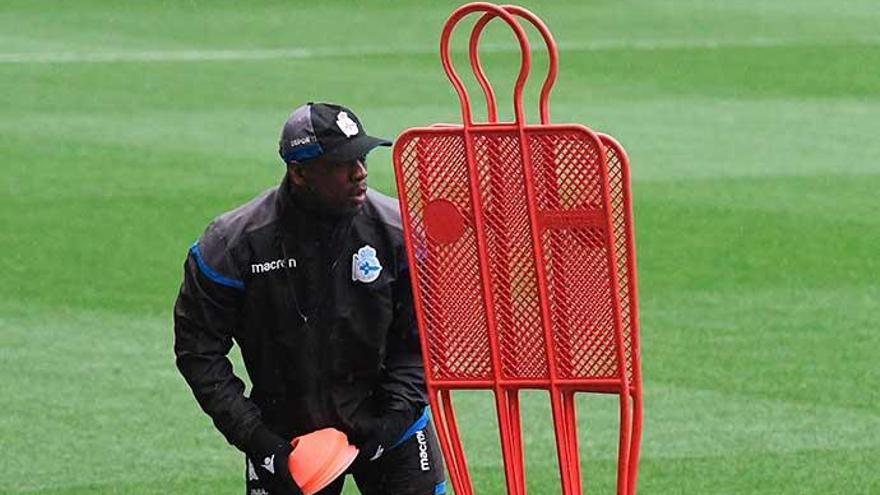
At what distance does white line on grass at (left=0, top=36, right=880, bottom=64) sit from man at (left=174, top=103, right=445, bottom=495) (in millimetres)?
17213

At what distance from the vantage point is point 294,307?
6.82 m

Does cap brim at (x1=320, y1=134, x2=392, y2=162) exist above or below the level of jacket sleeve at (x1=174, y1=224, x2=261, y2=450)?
above

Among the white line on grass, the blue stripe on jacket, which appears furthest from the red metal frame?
the white line on grass

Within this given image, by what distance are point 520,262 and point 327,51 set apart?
19.1 metres

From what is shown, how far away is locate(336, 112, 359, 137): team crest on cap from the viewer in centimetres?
659

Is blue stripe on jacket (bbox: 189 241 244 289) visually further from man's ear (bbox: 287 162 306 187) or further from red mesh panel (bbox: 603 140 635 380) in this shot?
red mesh panel (bbox: 603 140 635 380)

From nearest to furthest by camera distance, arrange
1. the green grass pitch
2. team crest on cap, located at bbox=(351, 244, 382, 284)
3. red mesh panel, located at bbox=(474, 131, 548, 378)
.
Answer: red mesh panel, located at bbox=(474, 131, 548, 378) < team crest on cap, located at bbox=(351, 244, 382, 284) < the green grass pitch

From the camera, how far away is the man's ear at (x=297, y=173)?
21.9 ft

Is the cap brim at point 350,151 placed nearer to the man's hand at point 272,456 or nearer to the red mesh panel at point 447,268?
the red mesh panel at point 447,268

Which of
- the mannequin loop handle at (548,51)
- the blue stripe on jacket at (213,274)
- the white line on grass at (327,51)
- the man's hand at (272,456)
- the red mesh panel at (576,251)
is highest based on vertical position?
the mannequin loop handle at (548,51)

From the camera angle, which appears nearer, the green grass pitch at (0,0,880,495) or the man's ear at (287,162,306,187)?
the man's ear at (287,162,306,187)

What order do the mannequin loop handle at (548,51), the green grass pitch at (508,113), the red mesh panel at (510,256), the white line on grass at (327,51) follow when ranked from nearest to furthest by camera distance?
the mannequin loop handle at (548,51) < the red mesh panel at (510,256) < the green grass pitch at (508,113) < the white line on grass at (327,51)

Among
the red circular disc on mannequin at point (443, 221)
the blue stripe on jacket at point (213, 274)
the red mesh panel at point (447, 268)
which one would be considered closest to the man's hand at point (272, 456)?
the blue stripe on jacket at point (213, 274)

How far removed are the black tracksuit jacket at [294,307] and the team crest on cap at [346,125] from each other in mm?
291
